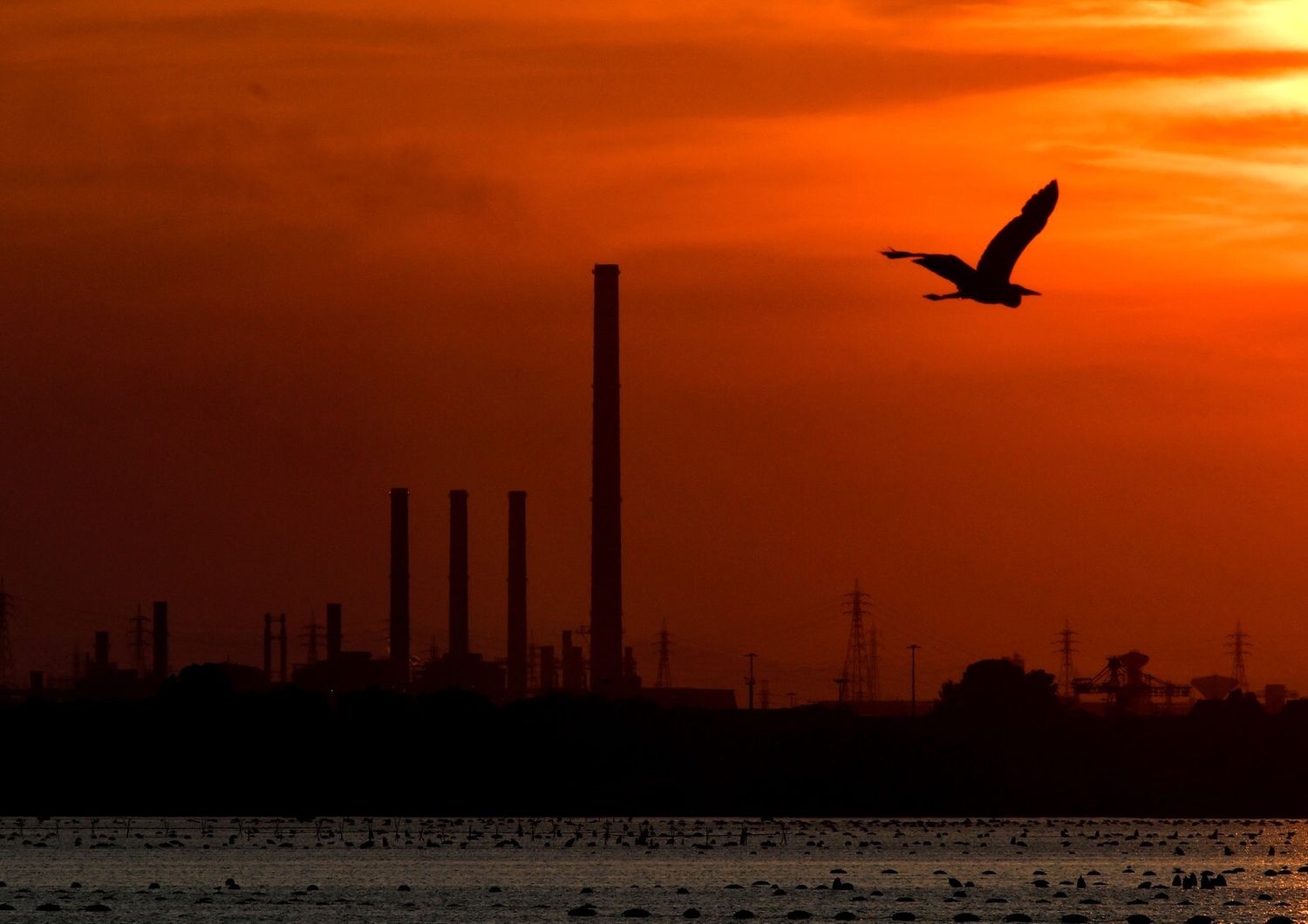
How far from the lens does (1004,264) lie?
43719 millimetres

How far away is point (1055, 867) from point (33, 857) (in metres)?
46.4

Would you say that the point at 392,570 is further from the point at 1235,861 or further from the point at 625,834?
the point at 1235,861

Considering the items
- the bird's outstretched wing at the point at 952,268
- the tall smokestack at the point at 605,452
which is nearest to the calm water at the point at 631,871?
the tall smokestack at the point at 605,452

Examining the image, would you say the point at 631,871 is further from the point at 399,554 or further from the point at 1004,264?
the point at 399,554

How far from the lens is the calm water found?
82.1m

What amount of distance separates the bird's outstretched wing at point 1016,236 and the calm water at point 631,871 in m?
37.4

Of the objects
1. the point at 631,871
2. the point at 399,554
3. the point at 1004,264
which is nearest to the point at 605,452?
the point at 399,554

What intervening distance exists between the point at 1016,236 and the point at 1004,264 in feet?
1.72

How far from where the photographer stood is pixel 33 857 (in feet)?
382

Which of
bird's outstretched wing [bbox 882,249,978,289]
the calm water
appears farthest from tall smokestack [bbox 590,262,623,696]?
bird's outstretched wing [bbox 882,249,978,289]

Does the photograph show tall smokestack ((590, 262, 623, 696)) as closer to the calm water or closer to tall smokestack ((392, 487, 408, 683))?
the calm water

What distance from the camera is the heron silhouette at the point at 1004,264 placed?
142 ft

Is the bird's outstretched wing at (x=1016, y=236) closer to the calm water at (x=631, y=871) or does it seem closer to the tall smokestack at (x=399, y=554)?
the calm water at (x=631, y=871)

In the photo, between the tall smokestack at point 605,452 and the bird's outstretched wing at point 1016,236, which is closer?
the bird's outstretched wing at point 1016,236
